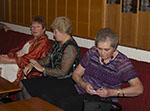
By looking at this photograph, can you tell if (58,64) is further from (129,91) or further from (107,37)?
(129,91)

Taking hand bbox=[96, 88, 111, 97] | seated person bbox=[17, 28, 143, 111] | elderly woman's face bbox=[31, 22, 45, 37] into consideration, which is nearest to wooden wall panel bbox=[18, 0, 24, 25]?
elderly woman's face bbox=[31, 22, 45, 37]

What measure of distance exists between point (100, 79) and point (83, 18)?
145cm

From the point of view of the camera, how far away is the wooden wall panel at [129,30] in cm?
372

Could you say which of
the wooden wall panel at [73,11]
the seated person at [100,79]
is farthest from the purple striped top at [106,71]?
the wooden wall panel at [73,11]

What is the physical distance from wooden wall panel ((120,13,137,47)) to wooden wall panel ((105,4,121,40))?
83mm

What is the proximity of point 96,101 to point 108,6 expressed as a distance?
5.05ft

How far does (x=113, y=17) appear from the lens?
3990 mm

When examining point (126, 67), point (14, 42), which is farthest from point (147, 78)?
point (14, 42)

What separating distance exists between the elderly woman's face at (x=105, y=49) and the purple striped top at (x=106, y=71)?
0.11 meters

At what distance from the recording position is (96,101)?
296 cm

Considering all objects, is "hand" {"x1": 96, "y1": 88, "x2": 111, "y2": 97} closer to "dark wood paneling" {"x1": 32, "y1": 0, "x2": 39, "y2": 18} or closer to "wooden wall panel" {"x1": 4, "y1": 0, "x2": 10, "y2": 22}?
"dark wood paneling" {"x1": 32, "y1": 0, "x2": 39, "y2": 18}

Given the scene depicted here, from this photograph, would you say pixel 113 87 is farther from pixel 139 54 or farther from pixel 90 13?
pixel 90 13

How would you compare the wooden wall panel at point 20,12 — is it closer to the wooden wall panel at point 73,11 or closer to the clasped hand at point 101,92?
the wooden wall panel at point 73,11

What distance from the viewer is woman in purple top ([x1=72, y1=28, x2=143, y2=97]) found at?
119 inches
